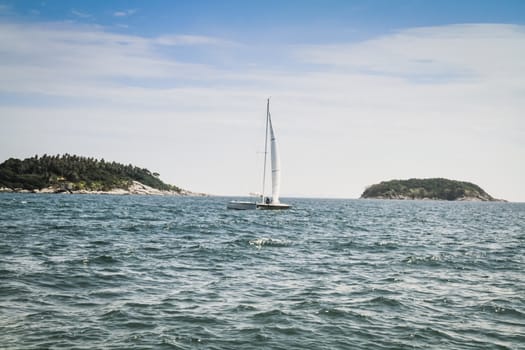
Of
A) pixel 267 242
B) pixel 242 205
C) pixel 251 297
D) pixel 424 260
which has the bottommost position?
pixel 251 297

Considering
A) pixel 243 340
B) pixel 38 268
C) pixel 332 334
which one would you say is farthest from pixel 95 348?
pixel 38 268

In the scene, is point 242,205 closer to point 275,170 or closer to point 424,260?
point 275,170

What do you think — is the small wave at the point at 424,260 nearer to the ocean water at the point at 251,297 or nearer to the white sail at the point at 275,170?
the ocean water at the point at 251,297

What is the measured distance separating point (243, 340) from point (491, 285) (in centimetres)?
1478

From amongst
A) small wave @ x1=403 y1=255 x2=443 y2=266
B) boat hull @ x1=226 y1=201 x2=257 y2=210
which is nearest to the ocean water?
small wave @ x1=403 y1=255 x2=443 y2=266

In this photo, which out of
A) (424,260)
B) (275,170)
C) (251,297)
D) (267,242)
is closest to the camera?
(251,297)

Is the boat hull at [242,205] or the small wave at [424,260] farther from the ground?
the boat hull at [242,205]

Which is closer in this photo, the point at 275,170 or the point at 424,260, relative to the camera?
the point at 424,260

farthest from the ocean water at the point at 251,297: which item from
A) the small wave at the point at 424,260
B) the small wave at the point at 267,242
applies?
the small wave at the point at 267,242

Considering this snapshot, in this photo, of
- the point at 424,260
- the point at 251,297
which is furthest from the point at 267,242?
the point at 251,297

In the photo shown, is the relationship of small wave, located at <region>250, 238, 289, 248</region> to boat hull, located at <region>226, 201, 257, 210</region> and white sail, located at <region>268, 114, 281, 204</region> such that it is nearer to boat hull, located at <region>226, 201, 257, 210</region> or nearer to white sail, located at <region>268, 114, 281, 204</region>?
boat hull, located at <region>226, 201, 257, 210</region>

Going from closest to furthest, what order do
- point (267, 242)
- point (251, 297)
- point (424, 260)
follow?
point (251, 297) → point (424, 260) → point (267, 242)

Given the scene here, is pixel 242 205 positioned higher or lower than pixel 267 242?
higher

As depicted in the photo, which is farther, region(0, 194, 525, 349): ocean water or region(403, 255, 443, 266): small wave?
region(403, 255, 443, 266): small wave
